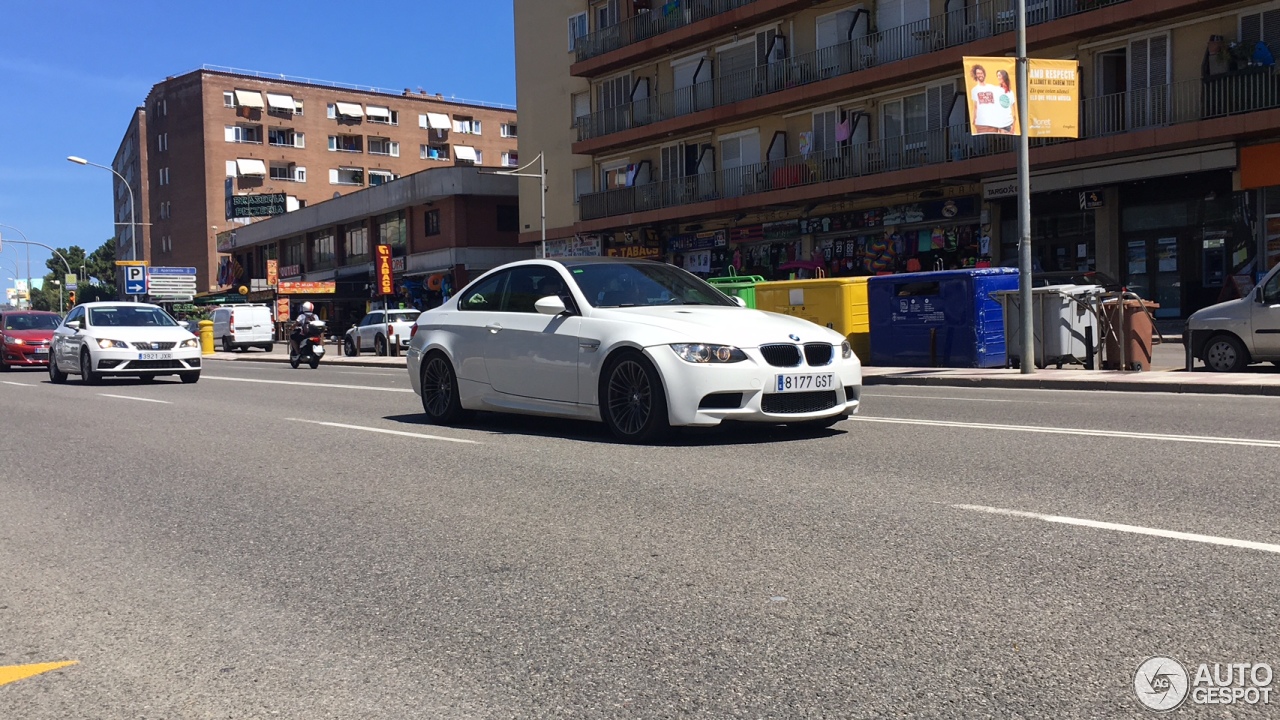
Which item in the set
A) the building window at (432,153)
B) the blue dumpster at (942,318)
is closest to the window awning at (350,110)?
the building window at (432,153)

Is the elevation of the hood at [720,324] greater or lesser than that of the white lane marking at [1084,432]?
greater

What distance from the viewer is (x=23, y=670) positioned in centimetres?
395

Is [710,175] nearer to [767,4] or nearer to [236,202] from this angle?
[767,4]

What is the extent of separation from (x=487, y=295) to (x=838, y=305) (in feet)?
38.3

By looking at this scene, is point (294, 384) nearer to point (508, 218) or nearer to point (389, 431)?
point (389, 431)

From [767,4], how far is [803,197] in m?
6.21

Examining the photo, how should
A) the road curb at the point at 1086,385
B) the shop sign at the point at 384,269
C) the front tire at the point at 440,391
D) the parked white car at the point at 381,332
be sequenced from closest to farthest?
the front tire at the point at 440,391 < the road curb at the point at 1086,385 < the parked white car at the point at 381,332 < the shop sign at the point at 384,269

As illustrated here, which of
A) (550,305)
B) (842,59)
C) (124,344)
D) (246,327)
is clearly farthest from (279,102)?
(550,305)

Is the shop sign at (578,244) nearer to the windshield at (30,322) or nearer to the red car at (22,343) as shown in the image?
the windshield at (30,322)

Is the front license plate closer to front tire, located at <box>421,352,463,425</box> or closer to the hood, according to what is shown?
the hood

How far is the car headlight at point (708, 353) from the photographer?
851 centimetres

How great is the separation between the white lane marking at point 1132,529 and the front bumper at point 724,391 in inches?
104

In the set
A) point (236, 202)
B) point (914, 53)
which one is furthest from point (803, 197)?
point (236, 202)

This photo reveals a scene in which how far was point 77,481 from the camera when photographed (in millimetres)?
8359
